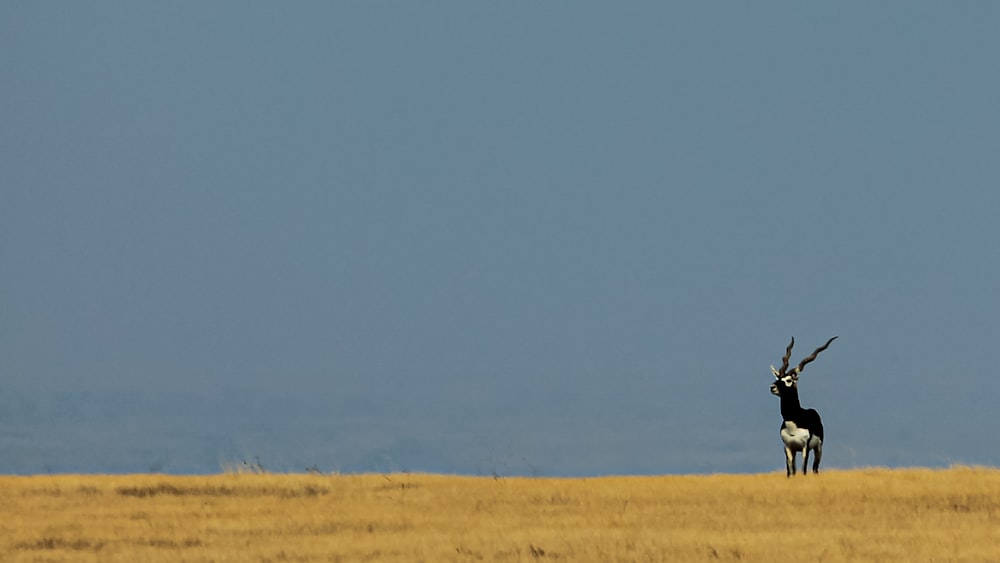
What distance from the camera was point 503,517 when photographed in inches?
741

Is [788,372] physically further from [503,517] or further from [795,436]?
[503,517]

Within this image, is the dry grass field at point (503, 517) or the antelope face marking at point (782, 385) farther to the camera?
the antelope face marking at point (782, 385)

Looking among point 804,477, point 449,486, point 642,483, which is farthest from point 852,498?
point 449,486

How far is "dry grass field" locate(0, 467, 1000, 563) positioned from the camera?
15531mm

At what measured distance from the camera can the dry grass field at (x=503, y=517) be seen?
15.5 m

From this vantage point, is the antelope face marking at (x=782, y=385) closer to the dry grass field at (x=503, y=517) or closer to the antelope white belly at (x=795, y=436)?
the antelope white belly at (x=795, y=436)

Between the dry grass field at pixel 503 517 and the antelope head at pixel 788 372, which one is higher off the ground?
the antelope head at pixel 788 372

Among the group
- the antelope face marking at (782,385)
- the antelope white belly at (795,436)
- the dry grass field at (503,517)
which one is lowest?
the dry grass field at (503,517)

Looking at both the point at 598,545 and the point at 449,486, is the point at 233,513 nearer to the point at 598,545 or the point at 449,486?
the point at 449,486

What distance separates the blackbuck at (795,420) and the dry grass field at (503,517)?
560 millimetres

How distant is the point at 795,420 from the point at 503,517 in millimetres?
7543

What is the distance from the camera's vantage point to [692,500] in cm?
2097

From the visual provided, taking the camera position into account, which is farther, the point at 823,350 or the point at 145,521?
the point at 823,350

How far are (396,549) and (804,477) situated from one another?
9.89 metres
